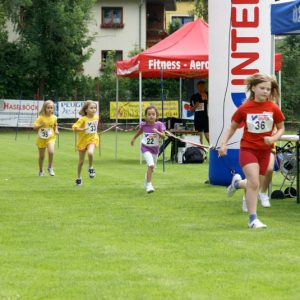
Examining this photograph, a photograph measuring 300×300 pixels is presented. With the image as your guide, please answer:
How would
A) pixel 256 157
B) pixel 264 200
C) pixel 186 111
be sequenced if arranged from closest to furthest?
pixel 256 157, pixel 264 200, pixel 186 111

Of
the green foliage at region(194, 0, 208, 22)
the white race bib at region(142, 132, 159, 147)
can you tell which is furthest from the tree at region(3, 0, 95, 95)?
the white race bib at region(142, 132, 159, 147)

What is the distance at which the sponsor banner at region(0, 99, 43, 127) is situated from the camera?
167 feet

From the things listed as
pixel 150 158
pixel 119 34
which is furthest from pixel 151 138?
pixel 119 34

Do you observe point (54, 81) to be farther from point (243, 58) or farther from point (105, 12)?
point (243, 58)

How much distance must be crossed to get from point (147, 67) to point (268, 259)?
16.0 m

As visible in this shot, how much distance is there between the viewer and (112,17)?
70812 millimetres

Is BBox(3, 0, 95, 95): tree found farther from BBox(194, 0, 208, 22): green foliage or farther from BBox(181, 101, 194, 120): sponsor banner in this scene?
BBox(181, 101, 194, 120): sponsor banner

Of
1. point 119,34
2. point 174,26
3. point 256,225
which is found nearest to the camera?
point 256,225

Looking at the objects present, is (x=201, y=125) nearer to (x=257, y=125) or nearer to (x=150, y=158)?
(x=150, y=158)

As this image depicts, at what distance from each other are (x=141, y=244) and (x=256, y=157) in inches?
90.9

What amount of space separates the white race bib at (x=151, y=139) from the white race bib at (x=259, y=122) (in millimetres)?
5385

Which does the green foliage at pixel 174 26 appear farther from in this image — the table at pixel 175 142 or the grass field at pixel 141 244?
the grass field at pixel 141 244

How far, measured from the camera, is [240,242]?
10.6 meters

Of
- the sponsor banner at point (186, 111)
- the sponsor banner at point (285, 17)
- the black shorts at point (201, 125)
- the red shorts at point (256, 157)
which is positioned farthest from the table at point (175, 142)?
the red shorts at point (256, 157)
